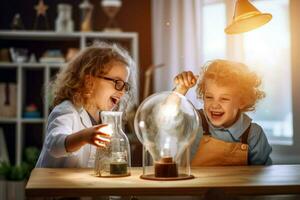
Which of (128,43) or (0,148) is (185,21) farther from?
(0,148)

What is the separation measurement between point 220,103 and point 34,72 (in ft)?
8.46

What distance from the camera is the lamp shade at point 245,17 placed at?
1591mm

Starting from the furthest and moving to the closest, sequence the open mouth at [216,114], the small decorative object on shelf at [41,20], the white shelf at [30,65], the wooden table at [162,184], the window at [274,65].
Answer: the small decorative object on shelf at [41,20] → the white shelf at [30,65] → the window at [274,65] → the open mouth at [216,114] → the wooden table at [162,184]

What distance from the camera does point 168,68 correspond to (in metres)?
3.37

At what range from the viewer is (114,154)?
1373mm

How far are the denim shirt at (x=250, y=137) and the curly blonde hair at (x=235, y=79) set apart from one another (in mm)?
84

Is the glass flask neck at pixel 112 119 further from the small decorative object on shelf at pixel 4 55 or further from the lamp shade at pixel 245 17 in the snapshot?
the small decorative object on shelf at pixel 4 55

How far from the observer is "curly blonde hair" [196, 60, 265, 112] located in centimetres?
186

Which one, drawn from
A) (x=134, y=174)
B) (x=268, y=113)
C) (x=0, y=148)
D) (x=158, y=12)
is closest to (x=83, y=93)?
(x=134, y=174)

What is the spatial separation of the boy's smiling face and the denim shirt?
0.09 ft

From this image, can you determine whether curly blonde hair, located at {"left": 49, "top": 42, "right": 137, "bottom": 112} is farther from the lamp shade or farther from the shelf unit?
the shelf unit

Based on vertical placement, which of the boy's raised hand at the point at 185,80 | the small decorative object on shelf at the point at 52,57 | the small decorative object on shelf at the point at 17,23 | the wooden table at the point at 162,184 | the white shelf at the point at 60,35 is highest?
the small decorative object on shelf at the point at 17,23

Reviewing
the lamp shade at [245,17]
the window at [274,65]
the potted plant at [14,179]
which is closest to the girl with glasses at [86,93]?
the lamp shade at [245,17]

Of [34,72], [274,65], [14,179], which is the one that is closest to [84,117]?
[274,65]
